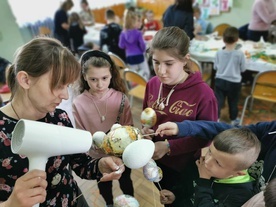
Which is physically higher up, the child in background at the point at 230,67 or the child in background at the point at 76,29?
the child in background at the point at 76,29

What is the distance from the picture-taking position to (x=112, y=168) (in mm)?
966

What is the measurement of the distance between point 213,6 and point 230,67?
365cm

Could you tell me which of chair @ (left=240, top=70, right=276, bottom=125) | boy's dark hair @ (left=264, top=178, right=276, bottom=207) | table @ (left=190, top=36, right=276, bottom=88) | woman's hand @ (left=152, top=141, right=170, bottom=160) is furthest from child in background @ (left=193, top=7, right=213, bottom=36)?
boy's dark hair @ (left=264, top=178, right=276, bottom=207)

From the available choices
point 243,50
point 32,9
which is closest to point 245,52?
point 243,50

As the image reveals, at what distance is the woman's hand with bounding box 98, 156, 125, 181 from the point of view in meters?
0.95

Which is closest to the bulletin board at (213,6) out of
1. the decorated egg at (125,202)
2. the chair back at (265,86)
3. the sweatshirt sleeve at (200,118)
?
the chair back at (265,86)

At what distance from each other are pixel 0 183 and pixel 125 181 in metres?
1.04

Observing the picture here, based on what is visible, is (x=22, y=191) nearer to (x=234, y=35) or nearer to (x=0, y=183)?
(x=0, y=183)

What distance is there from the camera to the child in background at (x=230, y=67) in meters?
2.77

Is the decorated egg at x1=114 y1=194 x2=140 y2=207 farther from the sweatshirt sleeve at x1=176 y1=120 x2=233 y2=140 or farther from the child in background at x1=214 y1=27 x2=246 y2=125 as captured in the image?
the child in background at x1=214 y1=27 x2=246 y2=125

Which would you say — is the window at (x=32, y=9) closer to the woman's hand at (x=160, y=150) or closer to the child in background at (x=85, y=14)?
the child in background at (x=85, y=14)

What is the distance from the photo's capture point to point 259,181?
3.50 ft

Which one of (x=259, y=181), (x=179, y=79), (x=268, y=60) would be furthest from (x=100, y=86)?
(x=268, y=60)

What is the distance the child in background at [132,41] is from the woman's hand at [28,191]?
3258mm
